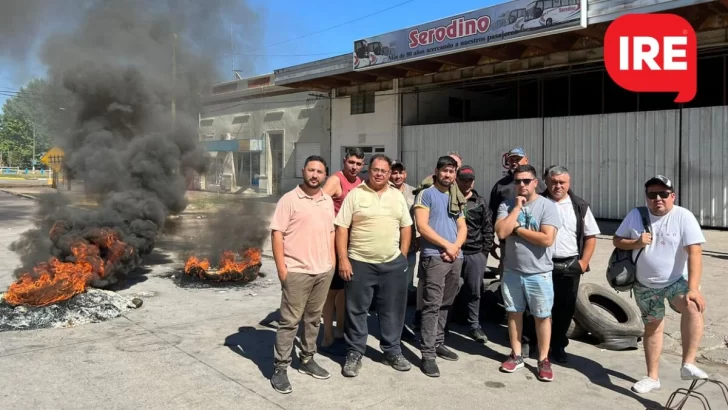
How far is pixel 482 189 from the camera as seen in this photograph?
17.6m

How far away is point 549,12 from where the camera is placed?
13.1 meters

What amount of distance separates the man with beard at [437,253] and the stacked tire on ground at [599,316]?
4.60 feet

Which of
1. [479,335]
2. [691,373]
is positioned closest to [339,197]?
[479,335]

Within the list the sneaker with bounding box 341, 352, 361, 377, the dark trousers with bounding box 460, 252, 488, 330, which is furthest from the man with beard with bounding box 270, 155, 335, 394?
the dark trousers with bounding box 460, 252, 488, 330

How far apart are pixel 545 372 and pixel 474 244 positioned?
52.6 inches

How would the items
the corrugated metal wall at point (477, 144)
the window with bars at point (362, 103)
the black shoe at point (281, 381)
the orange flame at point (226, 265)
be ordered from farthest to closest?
the window with bars at point (362, 103) < the corrugated metal wall at point (477, 144) < the orange flame at point (226, 265) < the black shoe at point (281, 381)

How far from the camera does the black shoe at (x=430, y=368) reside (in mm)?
4152

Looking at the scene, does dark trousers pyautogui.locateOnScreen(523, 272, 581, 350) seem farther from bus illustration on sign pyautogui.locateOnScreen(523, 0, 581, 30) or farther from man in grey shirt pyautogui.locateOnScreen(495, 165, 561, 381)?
bus illustration on sign pyautogui.locateOnScreen(523, 0, 581, 30)

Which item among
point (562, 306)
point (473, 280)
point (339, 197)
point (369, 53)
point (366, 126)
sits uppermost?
point (369, 53)

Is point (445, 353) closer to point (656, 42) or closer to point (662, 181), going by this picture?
point (662, 181)

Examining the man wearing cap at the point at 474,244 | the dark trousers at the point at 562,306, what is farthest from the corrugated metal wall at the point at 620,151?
the dark trousers at the point at 562,306

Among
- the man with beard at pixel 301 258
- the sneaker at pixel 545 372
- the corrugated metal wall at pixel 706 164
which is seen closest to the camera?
the man with beard at pixel 301 258

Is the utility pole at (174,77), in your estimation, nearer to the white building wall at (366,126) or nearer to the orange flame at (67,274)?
the orange flame at (67,274)

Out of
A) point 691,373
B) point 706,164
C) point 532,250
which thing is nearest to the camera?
point 691,373
